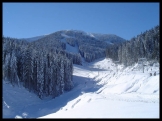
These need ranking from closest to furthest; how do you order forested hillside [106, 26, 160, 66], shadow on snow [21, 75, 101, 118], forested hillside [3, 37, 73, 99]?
shadow on snow [21, 75, 101, 118], forested hillside [106, 26, 160, 66], forested hillside [3, 37, 73, 99]

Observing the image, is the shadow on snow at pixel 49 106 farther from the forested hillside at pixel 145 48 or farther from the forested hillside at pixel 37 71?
the forested hillside at pixel 145 48

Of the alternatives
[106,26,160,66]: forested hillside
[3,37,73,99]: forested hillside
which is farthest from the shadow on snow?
[106,26,160,66]: forested hillside

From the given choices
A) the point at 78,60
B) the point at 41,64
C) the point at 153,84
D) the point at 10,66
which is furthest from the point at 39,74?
the point at 78,60

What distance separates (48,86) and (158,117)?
1565 inches

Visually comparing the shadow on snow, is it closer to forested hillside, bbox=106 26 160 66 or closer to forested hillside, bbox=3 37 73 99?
forested hillside, bbox=3 37 73 99

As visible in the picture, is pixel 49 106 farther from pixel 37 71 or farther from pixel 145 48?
pixel 145 48

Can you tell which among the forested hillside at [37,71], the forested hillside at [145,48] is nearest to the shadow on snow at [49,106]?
the forested hillside at [37,71]

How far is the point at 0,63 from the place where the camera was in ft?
76.0

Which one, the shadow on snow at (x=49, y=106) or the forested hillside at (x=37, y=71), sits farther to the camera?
the forested hillside at (x=37, y=71)

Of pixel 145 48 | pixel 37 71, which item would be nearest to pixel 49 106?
pixel 37 71

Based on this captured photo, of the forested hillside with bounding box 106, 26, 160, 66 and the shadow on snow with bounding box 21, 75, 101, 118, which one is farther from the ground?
the forested hillside with bounding box 106, 26, 160, 66

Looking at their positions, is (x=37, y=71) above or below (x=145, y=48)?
below

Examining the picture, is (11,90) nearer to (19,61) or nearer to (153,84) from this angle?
(19,61)

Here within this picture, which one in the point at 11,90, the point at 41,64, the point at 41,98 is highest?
the point at 41,64
